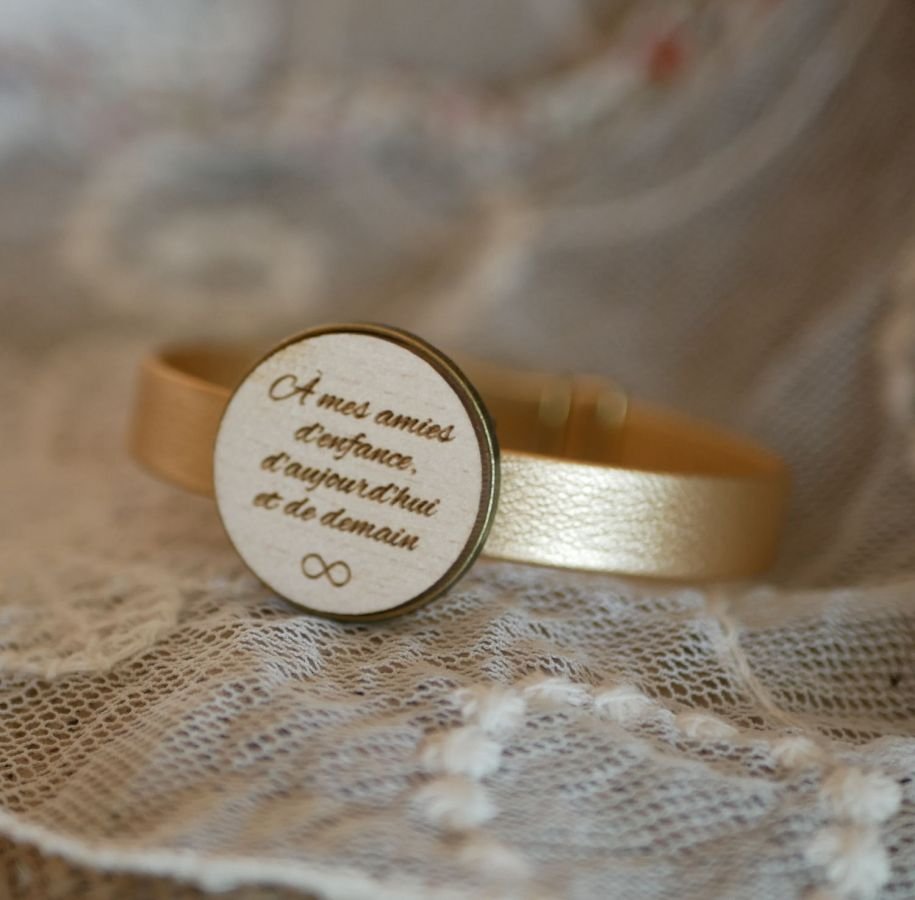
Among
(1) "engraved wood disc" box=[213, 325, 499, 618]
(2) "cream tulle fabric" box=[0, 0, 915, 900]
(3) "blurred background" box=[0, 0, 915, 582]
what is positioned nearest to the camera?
(2) "cream tulle fabric" box=[0, 0, 915, 900]

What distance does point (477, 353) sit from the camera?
3.56 feet

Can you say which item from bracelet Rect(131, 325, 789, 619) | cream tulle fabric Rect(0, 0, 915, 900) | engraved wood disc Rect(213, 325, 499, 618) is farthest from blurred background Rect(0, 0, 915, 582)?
engraved wood disc Rect(213, 325, 499, 618)

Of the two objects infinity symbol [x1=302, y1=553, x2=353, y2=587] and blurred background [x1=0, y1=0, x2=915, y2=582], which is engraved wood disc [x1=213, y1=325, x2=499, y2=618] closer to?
infinity symbol [x1=302, y1=553, x2=353, y2=587]

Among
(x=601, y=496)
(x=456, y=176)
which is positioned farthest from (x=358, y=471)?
(x=456, y=176)

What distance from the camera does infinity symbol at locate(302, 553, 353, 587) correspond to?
2.11ft

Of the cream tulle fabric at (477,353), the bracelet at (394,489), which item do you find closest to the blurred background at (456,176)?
the cream tulle fabric at (477,353)

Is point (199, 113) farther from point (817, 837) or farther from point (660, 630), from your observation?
point (817, 837)

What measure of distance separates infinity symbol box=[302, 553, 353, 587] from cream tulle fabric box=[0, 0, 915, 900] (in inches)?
1.3

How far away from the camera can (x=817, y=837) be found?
0.52m

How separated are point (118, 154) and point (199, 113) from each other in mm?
101

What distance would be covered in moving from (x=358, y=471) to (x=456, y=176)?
0.59 meters

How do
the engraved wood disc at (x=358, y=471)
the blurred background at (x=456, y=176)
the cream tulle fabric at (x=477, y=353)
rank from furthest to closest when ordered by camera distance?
the blurred background at (x=456, y=176), the engraved wood disc at (x=358, y=471), the cream tulle fabric at (x=477, y=353)

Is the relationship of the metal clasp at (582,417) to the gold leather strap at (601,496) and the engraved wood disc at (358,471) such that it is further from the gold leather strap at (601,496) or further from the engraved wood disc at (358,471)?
the engraved wood disc at (358,471)

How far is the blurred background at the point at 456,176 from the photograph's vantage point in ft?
3.19
